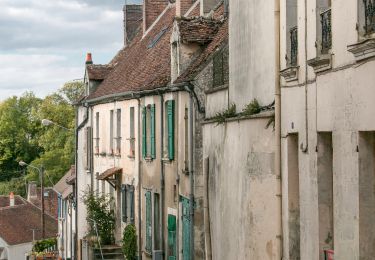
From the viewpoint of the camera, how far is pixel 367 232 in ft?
30.8

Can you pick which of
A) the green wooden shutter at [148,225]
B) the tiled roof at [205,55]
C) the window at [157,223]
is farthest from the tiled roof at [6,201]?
the tiled roof at [205,55]

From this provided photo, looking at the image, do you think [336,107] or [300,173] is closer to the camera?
[336,107]

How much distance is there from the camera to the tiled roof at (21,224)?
260 feet

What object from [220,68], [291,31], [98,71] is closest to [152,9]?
[98,71]

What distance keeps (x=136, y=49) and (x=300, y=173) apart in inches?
993

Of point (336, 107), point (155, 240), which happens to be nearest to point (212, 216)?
point (336, 107)

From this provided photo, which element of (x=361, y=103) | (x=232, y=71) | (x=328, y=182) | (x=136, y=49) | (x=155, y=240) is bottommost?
(x=155, y=240)

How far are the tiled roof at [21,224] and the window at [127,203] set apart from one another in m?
48.3

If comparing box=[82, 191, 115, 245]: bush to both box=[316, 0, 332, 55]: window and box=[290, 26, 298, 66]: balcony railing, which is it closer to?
box=[290, 26, 298, 66]: balcony railing

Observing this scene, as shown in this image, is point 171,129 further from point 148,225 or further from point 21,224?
point 21,224

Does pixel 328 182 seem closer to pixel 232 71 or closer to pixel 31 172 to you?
pixel 232 71

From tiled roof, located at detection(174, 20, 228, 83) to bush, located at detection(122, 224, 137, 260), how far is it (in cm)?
748

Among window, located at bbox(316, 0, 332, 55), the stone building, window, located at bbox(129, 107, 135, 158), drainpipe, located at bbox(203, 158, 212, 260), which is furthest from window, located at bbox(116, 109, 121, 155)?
window, located at bbox(316, 0, 332, 55)

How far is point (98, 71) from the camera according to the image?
38.9 m
